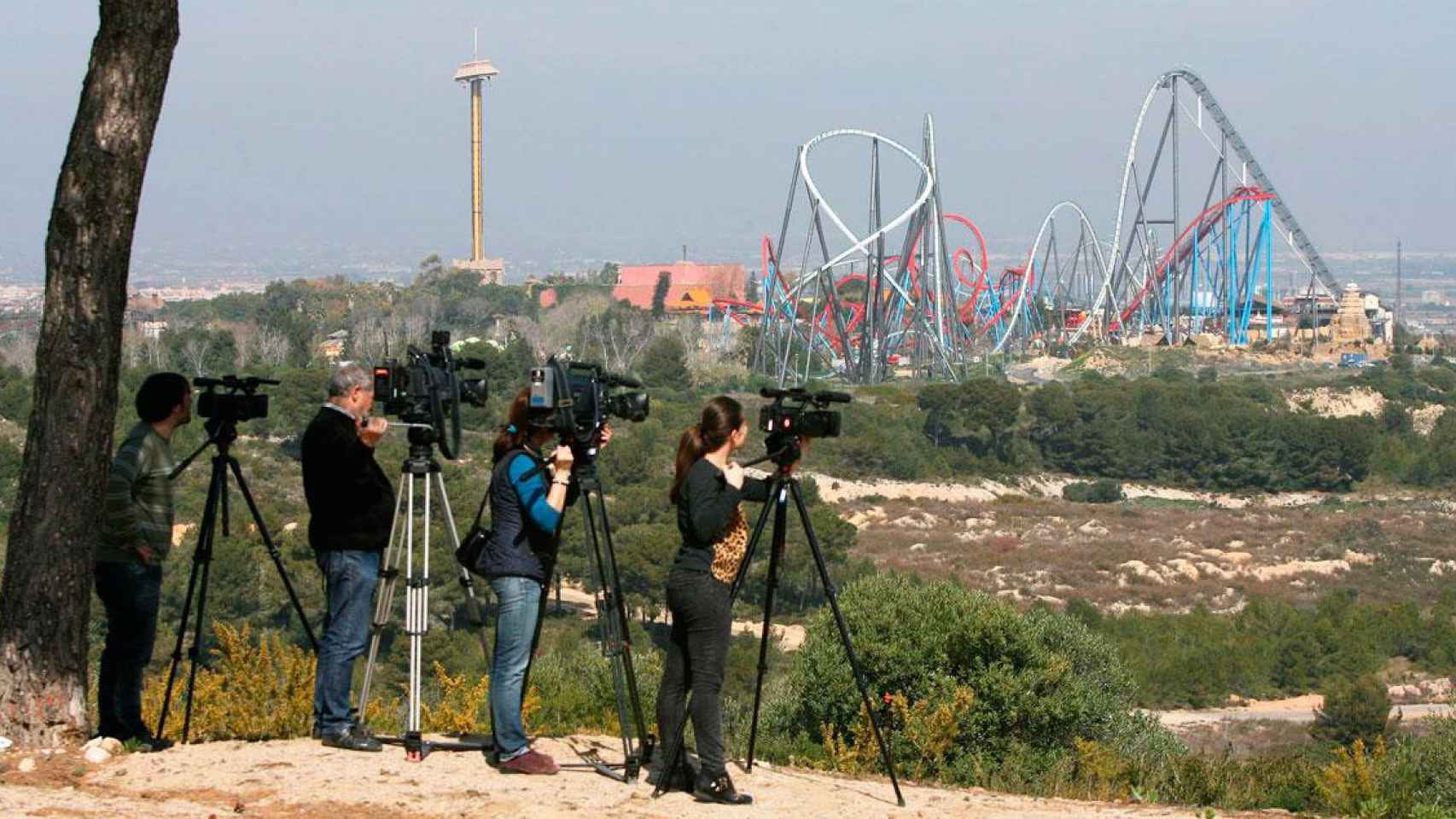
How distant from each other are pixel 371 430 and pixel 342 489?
228 millimetres

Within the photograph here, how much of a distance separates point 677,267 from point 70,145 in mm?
118029

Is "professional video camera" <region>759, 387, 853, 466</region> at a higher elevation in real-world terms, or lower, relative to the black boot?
higher

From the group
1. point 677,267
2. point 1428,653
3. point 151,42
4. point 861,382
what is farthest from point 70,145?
point 677,267

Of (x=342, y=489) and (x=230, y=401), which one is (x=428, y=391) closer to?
(x=342, y=489)

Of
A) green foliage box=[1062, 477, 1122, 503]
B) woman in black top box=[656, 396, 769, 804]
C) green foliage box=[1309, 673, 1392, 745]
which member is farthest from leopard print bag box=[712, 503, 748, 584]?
green foliage box=[1062, 477, 1122, 503]

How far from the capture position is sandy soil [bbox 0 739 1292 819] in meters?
5.20

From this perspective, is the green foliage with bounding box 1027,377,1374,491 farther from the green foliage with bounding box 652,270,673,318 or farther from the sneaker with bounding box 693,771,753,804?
the green foliage with bounding box 652,270,673,318

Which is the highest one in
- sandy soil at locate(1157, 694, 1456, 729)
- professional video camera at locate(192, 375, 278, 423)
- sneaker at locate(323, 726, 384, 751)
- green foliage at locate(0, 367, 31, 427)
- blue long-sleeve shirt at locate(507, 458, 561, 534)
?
professional video camera at locate(192, 375, 278, 423)

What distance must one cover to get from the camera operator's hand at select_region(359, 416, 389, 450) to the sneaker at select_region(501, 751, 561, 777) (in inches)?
45.9

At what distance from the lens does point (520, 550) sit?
563 centimetres

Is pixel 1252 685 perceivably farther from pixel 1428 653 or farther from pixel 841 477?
pixel 841 477

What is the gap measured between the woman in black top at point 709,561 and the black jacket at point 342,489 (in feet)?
→ 3.52

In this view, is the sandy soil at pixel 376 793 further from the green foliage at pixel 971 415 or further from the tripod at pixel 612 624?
the green foliage at pixel 971 415

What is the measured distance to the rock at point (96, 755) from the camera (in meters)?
5.66
